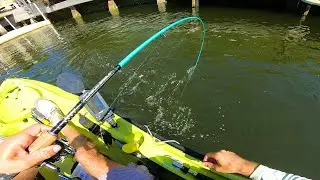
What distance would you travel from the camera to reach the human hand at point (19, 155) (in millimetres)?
2010

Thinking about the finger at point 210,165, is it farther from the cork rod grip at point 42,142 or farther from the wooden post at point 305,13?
the wooden post at point 305,13

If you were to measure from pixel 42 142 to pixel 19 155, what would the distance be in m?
0.19

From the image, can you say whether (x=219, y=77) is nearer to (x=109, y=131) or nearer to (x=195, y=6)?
(x=109, y=131)

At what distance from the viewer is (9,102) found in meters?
5.14

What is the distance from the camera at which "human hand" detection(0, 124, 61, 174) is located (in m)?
2.01

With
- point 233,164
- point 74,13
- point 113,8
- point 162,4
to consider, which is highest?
point 233,164

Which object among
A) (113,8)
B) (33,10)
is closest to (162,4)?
(113,8)

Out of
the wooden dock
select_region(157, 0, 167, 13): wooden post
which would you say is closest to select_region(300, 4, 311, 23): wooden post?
select_region(157, 0, 167, 13): wooden post

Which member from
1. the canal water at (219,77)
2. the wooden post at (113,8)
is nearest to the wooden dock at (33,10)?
the wooden post at (113,8)

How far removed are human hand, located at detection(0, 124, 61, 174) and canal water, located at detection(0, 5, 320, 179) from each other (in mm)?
3650

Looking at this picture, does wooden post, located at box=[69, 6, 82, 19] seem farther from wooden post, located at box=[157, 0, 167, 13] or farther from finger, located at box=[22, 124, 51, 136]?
finger, located at box=[22, 124, 51, 136]

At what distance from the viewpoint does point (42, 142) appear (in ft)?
7.16

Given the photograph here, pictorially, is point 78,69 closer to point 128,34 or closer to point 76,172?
point 128,34

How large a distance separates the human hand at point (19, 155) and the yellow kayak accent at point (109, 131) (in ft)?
5.72
